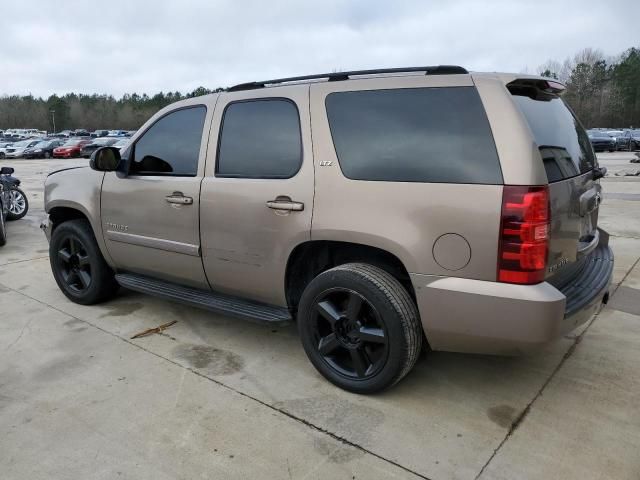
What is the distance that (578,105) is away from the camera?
6894 centimetres

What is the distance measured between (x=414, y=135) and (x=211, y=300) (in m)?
1.89

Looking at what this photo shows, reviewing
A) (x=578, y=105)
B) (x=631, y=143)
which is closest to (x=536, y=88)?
(x=631, y=143)

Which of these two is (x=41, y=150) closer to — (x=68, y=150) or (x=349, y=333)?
(x=68, y=150)

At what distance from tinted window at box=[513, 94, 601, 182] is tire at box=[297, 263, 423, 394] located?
1036 millimetres

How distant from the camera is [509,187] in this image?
2420 mm

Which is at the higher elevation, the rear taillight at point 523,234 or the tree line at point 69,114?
the tree line at point 69,114

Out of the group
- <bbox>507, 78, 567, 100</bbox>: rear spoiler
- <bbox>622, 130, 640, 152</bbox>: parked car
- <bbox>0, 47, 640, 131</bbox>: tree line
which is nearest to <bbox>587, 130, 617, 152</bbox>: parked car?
<bbox>622, 130, 640, 152</bbox>: parked car

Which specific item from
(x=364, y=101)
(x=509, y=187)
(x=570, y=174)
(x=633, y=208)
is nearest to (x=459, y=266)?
(x=509, y=187)

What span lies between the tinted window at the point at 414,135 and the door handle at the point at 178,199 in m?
1.22

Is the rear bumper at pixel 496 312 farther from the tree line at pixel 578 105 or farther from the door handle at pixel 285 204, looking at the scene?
the tree line at pixel 578 105

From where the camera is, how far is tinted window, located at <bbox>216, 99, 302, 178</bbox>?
320 cm

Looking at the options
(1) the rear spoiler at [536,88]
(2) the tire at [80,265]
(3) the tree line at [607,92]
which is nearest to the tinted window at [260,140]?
(1) the rear spoiler at [536,88]

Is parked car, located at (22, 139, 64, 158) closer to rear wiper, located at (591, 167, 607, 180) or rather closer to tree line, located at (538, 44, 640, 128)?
rear wiper, located at (591, 167, 607, 180)

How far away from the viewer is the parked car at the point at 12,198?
31.2 ft
